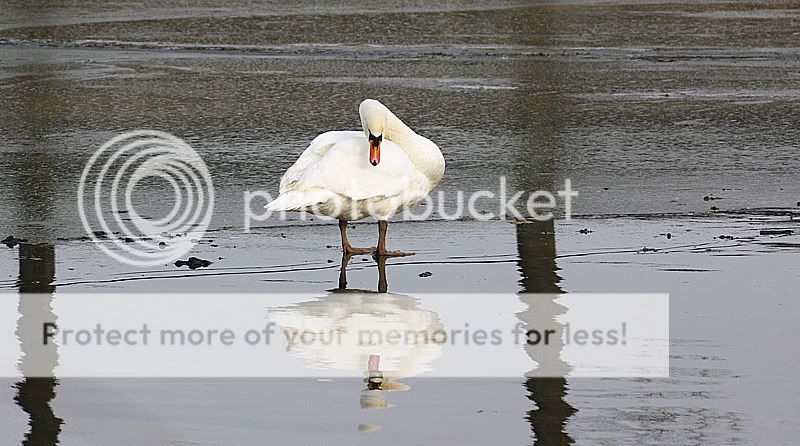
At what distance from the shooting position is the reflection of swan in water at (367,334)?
4.64 m

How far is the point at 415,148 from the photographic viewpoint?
22.6ft

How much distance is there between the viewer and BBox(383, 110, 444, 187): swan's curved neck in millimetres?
6863

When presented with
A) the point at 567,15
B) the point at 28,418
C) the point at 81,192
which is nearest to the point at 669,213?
the point at 81,192

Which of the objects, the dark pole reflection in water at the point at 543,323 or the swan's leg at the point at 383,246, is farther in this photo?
the swan's leg at the point at 383,246

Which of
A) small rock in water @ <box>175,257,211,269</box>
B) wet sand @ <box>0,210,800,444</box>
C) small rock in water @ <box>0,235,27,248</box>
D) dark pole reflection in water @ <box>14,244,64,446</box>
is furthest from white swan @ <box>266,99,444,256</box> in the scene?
small rock in water @ <box>0,235,27,248</box>

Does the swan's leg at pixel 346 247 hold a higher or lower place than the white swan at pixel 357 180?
lower

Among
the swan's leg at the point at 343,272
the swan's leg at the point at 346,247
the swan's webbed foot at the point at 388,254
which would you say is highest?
the swan's leg at the point at 346,247

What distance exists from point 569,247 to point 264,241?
1.35 meters

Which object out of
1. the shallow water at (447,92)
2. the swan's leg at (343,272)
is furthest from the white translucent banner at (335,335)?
the shallow water at (447,92)

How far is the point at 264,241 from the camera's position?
21.9ft

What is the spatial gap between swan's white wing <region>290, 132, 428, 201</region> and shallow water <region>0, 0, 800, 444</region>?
295 millimetres

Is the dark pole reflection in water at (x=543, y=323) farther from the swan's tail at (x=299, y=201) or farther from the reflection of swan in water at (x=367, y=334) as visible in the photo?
the swan's tail at (x=299, y=201)
